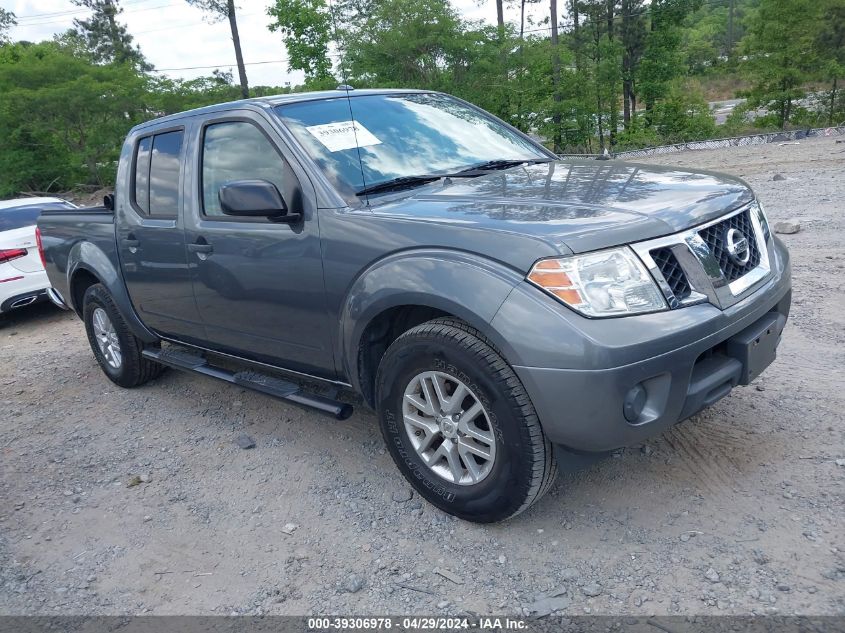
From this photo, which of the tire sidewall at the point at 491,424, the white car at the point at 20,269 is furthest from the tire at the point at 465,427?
the white car at the point at 20,269

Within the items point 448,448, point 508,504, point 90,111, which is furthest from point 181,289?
point 90,111

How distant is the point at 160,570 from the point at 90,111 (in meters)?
21.8

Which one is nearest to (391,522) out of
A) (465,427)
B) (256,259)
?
(465,427)

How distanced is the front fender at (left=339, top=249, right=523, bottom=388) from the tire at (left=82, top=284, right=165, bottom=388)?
2.53 m

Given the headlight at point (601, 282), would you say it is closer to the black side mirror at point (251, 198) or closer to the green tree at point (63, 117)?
the black side mirror at point (251, 198)

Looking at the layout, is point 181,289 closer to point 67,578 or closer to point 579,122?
point 67,578

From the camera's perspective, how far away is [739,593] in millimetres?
2479

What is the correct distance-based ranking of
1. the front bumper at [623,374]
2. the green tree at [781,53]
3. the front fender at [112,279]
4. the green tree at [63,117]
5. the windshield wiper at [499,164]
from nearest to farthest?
the front bumper at [623,374], the windshield wiper at [499,164], the front fender at [112,279], the green tree at [63,117], the green tree at [781,53]

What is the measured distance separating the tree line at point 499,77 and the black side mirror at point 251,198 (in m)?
18.4

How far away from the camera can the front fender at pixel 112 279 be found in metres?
4.89

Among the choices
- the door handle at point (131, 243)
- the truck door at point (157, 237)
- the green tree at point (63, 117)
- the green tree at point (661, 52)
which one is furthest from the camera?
the green tree at point (661, 52)

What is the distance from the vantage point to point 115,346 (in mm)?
5348

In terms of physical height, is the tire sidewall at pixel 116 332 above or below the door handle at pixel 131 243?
below

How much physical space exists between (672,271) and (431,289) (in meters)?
0.93
